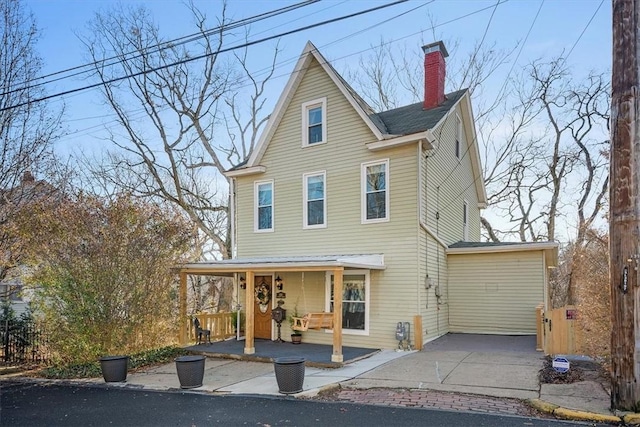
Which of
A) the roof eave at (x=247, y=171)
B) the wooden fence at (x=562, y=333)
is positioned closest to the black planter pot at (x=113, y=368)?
the roof eave at (x=247, y=171)

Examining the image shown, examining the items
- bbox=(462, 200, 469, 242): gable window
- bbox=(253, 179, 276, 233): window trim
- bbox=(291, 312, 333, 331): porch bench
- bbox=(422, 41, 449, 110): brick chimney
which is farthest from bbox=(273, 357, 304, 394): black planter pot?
bbox=(462, 200, 469, 242): gable window

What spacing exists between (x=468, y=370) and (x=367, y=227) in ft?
15.8

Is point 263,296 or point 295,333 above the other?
point 263,296

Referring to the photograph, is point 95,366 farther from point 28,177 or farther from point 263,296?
point 28,177

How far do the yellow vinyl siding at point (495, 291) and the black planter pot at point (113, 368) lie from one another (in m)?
9.49

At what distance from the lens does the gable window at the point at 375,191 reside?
486 inches

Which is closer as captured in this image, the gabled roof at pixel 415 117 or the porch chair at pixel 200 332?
the gabled roof at pixel 415 117

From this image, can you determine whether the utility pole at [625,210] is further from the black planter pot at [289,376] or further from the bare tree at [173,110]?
the bare tree at [173,110]

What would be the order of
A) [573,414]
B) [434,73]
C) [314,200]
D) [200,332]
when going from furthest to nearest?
[434,73], [314,200], [200,332], [573,414]

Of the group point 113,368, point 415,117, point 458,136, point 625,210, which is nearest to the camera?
point 625,210

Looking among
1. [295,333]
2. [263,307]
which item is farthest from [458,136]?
[263,307]

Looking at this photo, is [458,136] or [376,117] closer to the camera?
[376,117]

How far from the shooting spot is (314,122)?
13805 millimetres

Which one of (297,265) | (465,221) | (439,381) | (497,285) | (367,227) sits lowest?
(439,381)
